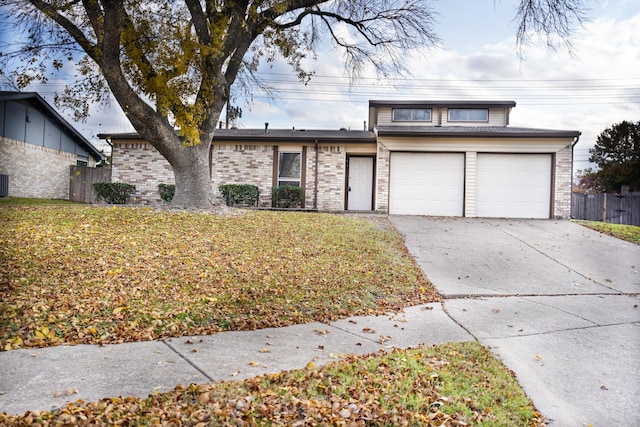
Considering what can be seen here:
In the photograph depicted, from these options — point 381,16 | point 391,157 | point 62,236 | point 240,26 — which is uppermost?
point 381,16

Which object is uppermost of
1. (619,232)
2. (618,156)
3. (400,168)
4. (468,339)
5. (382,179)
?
(618,156)

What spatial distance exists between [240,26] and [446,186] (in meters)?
8.52

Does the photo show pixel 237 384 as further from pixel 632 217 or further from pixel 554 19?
pixel 632 217

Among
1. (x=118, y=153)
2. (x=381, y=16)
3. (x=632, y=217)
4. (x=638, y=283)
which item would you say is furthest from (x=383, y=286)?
(x=632, y=217)

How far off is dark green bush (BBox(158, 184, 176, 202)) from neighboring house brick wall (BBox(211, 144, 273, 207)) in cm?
146

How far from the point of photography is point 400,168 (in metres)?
15.3

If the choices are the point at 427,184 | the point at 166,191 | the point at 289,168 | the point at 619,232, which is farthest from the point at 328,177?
the point at 619,232

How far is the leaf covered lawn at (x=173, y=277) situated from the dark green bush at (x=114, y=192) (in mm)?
6461

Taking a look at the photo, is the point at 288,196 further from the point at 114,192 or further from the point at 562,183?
the point at 562,183

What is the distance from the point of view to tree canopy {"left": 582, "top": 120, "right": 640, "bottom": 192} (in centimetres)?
2456

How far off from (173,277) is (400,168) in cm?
1094

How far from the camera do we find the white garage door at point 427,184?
49.8 ft

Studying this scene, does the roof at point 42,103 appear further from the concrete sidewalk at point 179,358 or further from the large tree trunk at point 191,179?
the large tree trunk at point 191,179

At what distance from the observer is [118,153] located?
53.1 ft
